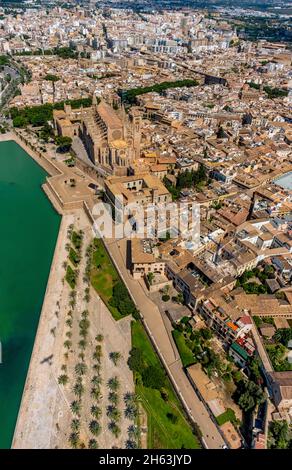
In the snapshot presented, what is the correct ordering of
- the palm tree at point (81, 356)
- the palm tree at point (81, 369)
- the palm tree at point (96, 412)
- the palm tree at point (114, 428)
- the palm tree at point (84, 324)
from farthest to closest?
the palm tree at point (84, 324), the palm tree at point (81, 356), the palm tree at point (81, 369), the palm tree at point (96, 412), the palm tree at point (114, 428)

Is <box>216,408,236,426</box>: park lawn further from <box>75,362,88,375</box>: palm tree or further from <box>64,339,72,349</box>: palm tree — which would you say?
<box>64,339,72,349</box>: palm tree

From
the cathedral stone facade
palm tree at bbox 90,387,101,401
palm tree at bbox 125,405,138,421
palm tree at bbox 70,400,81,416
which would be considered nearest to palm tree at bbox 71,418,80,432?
palm tree at bbox 70,400,81,416

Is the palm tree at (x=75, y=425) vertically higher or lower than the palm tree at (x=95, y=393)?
lower

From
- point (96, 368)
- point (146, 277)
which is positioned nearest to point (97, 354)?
point (96, 368)

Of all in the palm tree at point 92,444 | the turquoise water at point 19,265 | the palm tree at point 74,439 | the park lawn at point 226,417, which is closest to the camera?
the palm tree at point 92,444

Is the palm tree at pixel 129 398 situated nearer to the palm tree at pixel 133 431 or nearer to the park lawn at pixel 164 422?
the park lawn at pixel 164 422

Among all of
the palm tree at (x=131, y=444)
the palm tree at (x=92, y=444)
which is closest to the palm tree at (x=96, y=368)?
the palm tree at (x=92, y=444)

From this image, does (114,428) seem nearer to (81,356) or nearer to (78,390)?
(78,390)
